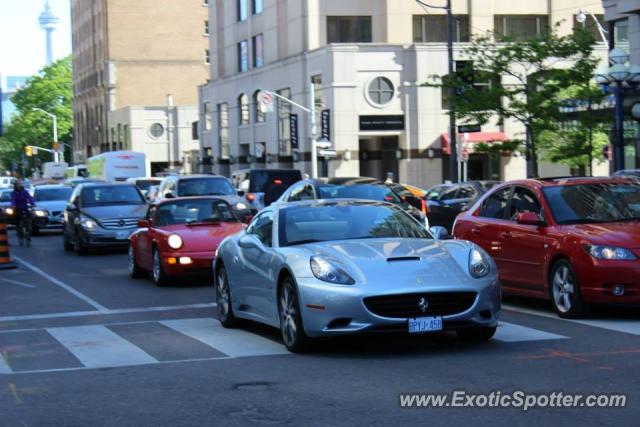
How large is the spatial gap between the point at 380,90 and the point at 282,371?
51.9m

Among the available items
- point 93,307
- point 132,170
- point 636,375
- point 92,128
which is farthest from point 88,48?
point 636,375

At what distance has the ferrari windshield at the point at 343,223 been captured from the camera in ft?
38.3

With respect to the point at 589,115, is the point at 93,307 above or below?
below

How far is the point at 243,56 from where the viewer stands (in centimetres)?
7406

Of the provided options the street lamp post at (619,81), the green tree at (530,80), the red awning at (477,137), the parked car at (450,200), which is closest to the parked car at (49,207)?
the parked car at (450,200)

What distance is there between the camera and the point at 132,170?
6569 cm

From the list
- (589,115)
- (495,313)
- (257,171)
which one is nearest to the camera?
(495,313)

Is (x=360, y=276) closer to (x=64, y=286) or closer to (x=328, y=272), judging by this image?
(x=328, y=272)

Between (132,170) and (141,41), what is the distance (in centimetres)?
4383

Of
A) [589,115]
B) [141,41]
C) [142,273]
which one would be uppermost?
[141,41]

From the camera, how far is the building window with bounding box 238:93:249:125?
73.2 meters

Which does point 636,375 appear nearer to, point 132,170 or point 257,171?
point 257,171

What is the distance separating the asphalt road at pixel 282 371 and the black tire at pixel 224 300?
0.61 ft

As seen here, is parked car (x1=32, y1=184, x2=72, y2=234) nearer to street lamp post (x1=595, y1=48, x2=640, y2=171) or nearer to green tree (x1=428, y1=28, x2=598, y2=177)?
green tree (x1=428, y1=28, x2=598, y2=177)
